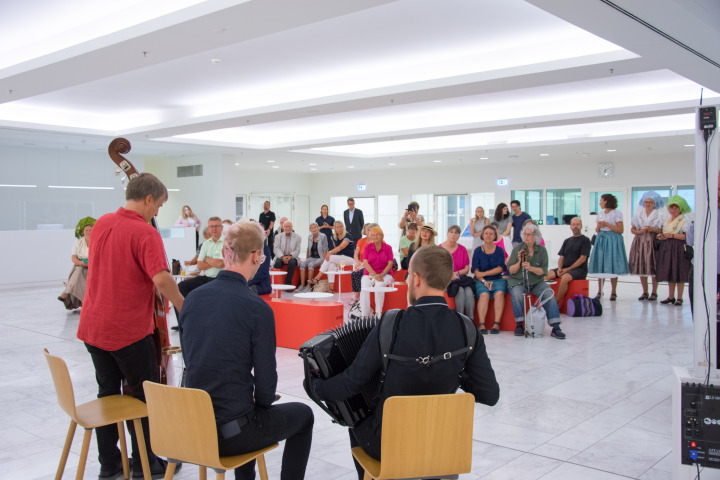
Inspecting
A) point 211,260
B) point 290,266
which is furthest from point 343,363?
point 290,266

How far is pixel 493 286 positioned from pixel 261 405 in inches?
222

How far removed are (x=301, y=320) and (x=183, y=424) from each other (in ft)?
14.1

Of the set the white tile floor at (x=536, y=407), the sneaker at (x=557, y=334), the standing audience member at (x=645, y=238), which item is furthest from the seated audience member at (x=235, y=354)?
the standing audience member at (x=645, y=238)

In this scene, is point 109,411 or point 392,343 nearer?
point 392,343

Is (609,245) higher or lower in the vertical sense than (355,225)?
lower

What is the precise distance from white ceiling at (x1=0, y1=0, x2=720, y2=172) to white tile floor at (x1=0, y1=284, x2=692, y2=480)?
9.54ft

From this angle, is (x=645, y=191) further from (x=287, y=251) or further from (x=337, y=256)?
(x=287, y=251)

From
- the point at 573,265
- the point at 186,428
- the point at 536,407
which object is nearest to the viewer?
the point at 186,428

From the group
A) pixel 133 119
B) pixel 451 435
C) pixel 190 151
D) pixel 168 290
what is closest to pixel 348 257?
pixel 133 119

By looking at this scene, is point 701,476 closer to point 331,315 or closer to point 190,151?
point 331,315

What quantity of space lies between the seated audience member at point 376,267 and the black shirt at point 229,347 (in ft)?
19.8

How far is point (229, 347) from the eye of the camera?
2.39 metres

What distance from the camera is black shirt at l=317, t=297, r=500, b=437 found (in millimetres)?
2312

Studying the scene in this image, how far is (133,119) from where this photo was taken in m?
12.0
